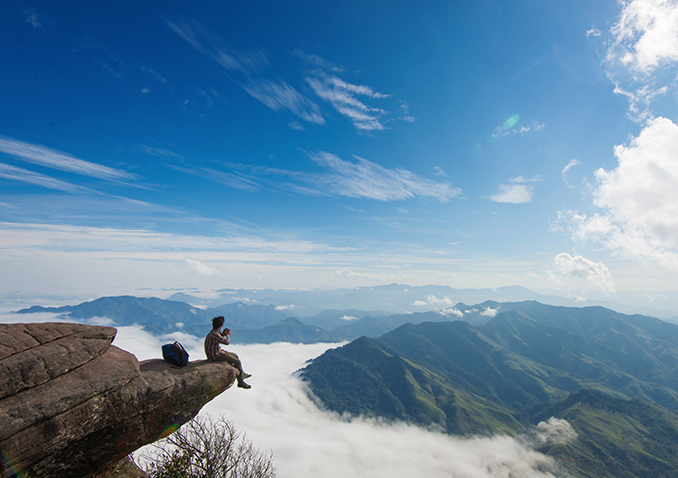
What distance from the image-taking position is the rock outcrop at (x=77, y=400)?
11367 mm

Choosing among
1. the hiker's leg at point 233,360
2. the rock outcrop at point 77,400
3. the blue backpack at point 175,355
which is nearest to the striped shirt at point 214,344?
the hiker's leg at point 233,360

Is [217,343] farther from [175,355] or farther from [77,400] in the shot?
[77,400]

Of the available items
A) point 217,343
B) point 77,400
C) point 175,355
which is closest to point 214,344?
point 217,343

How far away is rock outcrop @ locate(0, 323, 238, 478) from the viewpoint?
37.3 ft

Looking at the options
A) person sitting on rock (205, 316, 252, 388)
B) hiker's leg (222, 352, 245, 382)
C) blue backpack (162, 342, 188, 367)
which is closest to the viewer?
blue backpack (162, 342, 188, 367)

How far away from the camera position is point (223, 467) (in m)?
24.6

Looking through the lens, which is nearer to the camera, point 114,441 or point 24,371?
point 24,371

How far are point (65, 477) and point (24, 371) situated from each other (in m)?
5.79

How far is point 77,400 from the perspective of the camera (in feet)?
41.5

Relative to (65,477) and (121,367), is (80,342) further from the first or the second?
(65,477)

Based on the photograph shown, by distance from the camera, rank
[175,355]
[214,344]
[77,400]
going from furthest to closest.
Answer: [214,344], [175,355], [77,400]

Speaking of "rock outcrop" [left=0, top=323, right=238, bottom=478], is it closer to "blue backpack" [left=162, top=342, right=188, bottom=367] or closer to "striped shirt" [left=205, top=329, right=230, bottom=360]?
"blue backpack" [left=162, top=342, right=188, bottom=367]

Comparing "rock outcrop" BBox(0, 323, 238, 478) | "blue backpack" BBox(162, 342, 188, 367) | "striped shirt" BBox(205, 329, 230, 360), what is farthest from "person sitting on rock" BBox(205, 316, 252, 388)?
"rock outcrop" BBox(0, 323, 238, 478)

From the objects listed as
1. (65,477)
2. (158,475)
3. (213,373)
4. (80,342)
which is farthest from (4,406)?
(158,475)
